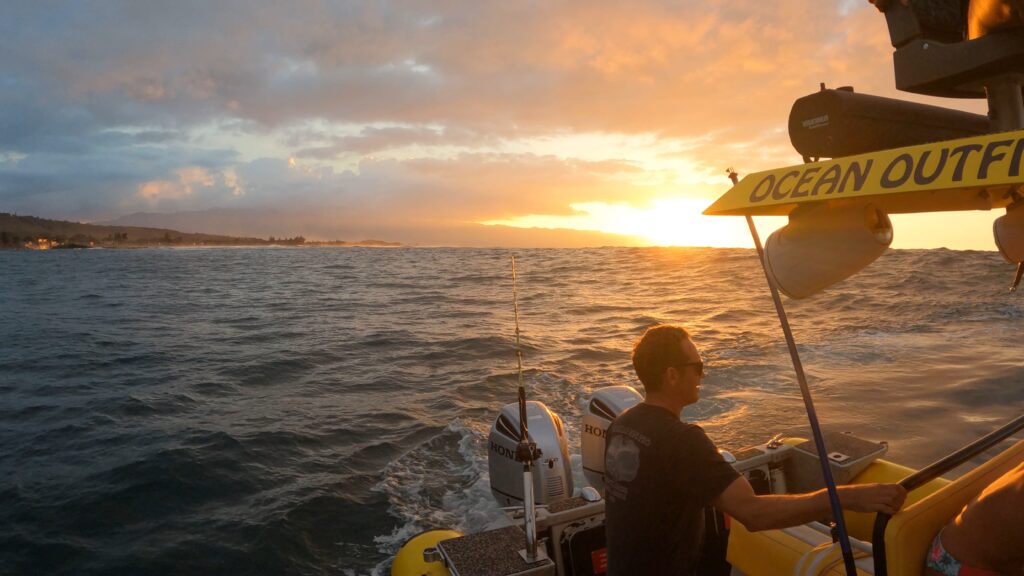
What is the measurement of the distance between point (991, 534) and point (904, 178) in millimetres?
1153

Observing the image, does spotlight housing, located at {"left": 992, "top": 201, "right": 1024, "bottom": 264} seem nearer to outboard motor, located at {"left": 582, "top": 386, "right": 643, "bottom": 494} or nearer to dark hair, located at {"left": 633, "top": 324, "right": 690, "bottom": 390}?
dark hair, located at {"left": 633, "top": 324, "right": 690, "bottom": 390}

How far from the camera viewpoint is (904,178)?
201cm

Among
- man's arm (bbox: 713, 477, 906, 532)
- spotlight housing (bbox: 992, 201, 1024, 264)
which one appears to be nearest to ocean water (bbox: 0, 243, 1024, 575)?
man's arm (bbox: 713, 477, 906, 532)

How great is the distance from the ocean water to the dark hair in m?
5.29

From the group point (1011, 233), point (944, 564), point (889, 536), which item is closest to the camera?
point (944, 564)

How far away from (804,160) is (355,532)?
6.72 meters

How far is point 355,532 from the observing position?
7.49 metres

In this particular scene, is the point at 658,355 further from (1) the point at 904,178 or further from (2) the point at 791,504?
(1) the point at 904,178

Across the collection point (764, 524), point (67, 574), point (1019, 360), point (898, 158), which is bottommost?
point (67, 574)

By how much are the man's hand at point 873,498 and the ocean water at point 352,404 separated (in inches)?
225

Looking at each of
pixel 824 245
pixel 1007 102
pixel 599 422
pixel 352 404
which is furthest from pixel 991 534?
pixel 352 404

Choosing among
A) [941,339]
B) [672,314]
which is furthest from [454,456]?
[672,314]

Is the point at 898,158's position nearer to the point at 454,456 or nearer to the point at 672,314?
the point at 454,456

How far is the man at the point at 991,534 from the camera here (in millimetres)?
1846
